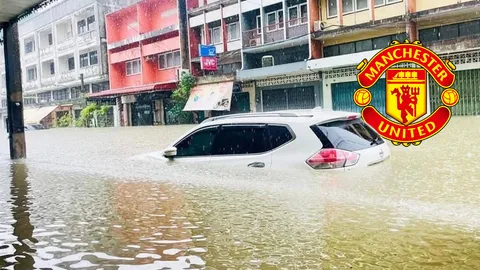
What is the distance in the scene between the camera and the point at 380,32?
19.0 metres

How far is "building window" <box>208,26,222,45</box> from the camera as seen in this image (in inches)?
1045

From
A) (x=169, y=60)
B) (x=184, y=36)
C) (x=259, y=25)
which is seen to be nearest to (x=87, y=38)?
(x=169, y=60)

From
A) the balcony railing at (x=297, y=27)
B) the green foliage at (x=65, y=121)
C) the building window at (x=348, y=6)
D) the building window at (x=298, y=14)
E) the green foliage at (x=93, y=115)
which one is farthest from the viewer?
the green foliage at (x=65, y=121)

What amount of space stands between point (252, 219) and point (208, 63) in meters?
22.5

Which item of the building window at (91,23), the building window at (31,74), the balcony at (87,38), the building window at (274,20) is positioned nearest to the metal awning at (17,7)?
the building window at (274,20)

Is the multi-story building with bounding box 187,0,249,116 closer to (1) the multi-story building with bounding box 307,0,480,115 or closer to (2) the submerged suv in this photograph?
(1) the multi-story building with bounding box 307,0,480,115

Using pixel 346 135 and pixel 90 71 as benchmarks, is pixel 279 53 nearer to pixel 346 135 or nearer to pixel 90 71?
pixel 90 71

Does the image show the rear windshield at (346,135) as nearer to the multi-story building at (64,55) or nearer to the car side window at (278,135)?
the car side window at (278,135)

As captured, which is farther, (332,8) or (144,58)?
(144,58)

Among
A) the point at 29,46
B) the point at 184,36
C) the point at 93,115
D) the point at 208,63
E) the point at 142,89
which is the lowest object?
the point at 93,115

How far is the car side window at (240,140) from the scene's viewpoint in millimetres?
5172

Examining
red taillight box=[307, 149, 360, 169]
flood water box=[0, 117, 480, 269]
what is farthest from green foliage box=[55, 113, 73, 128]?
red taillight box=[307, 149, 360, 169]

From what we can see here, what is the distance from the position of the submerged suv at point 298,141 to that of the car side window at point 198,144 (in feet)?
0.36

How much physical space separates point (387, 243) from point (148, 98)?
83.8 ft
